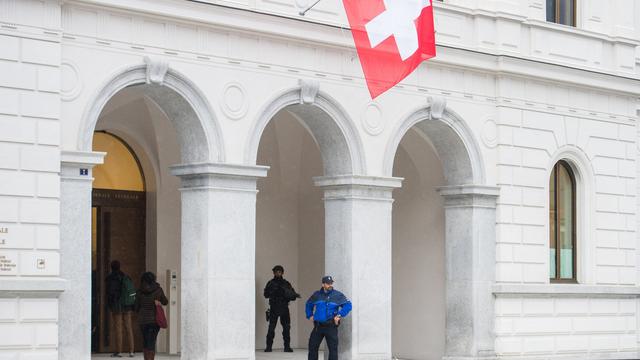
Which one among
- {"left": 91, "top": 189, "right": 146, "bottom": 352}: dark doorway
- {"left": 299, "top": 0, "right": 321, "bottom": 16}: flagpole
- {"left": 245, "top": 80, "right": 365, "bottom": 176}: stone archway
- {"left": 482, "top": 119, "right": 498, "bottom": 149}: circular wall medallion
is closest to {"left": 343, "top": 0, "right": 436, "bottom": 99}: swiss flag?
{"left": 299, "top": 0, "right": 321, "bottom": 16}: flagpole

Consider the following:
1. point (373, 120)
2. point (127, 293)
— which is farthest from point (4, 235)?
point (373, 120)

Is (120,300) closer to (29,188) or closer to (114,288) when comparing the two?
(114,288)

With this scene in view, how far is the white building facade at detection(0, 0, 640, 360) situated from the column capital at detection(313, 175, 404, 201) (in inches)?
1.8

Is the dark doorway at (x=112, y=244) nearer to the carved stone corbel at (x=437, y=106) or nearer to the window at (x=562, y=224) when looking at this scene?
the carved stone corbel at (x=437, y=106)

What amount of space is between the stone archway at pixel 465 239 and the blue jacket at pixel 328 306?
11.1 feet

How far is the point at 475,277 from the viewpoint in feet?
81.4

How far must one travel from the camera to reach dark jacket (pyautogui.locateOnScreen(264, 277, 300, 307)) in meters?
25.9

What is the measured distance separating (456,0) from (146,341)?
27.8ft

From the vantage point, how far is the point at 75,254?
63.1 ft

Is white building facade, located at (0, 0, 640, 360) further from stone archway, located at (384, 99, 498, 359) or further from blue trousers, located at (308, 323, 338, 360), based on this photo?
blue trousers, located at (308, 323, 338, 360)

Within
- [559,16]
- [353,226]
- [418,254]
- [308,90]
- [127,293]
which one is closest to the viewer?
[308,90]

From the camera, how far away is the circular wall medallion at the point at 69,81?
63.0ft

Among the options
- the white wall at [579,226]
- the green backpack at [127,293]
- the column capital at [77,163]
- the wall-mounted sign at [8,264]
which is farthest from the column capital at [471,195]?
the wall-mounted sign at [8,264]

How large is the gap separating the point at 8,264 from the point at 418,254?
1021cm
